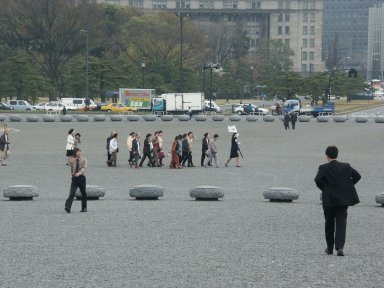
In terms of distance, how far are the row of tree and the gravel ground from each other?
196ft

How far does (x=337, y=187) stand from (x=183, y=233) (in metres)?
4.04

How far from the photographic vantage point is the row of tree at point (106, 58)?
96.9m

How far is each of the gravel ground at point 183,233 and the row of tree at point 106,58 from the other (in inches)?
2350

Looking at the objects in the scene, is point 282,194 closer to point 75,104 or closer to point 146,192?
point 146,192

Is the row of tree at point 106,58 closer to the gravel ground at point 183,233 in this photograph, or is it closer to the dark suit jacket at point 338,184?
the gravel ground at point 183,233

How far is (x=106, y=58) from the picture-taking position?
373 ft

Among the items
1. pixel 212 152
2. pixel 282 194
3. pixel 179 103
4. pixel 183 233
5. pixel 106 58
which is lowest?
pixel 179 103

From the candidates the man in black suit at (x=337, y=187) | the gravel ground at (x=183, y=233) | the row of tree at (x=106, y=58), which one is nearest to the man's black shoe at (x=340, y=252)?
the gravel ground at (x=183, y=233)

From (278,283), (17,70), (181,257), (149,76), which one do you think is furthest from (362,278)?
(149,76)

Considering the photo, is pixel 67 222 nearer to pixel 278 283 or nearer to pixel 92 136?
pixel 278 283

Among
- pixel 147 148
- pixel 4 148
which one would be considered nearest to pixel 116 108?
pixel 4 148

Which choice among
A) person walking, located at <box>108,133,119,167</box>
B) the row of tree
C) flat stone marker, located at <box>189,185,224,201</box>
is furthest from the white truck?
flat stone marker, located at <box>189,185,224,201</box>

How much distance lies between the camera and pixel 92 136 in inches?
2068

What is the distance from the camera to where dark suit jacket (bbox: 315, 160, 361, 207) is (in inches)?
570
